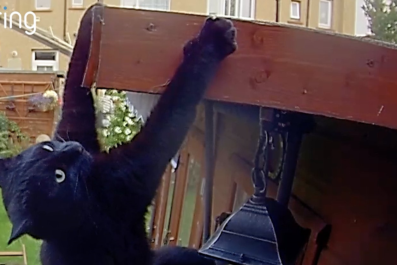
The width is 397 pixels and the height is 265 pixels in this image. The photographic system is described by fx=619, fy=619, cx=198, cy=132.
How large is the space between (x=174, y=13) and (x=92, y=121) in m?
0.37

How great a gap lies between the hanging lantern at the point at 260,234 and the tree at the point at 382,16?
2985 mm

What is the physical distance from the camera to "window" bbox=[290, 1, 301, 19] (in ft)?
16.8

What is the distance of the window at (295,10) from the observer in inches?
201

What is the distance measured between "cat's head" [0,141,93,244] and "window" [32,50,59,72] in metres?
5.47

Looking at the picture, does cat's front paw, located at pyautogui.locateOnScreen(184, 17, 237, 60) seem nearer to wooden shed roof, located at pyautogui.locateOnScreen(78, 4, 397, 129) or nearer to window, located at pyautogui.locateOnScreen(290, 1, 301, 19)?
wooden shed roof, located at pyautogui.locateOnScreen(78, 4, 397, 129)

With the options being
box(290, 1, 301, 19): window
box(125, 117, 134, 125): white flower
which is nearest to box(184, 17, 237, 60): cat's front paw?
box(125, 117, 134, 125): white flower

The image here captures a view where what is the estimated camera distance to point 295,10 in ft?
17.4

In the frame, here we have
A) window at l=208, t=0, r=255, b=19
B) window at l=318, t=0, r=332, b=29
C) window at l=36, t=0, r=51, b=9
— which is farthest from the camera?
window at l=36, t=0, r=51, b=9

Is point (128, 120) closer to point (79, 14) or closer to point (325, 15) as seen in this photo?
point (79, 14)

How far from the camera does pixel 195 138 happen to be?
82.4 inches

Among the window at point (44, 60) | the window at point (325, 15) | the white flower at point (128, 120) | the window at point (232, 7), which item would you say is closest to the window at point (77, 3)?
the window at point (44, 60)

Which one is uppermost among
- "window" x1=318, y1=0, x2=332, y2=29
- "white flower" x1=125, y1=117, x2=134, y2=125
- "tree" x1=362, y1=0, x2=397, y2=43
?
"window" x1=318, y1=0, x2=332, y2=29

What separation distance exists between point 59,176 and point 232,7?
5129 mm

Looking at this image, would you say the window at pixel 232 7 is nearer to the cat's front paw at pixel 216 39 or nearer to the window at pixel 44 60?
the window at pixel 44 60
